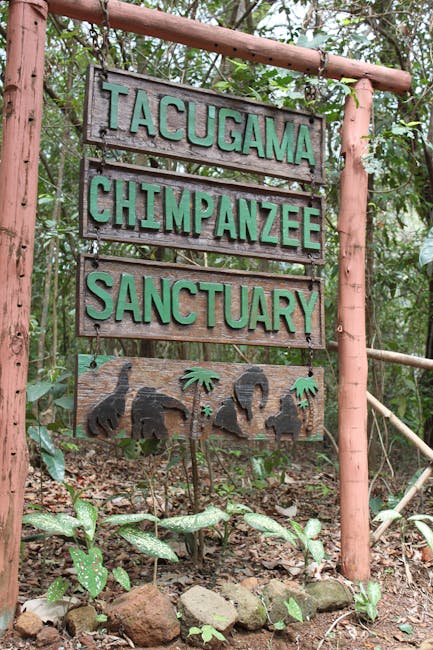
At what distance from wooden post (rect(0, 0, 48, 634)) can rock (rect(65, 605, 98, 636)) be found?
0.83 ft

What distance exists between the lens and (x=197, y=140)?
3582 millimetres

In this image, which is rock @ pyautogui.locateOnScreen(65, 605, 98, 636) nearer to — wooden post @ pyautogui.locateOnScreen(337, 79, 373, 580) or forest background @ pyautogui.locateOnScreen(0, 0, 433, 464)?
wooden post @ pyautogui.locateOnScreen(337, 79, 373, 580)

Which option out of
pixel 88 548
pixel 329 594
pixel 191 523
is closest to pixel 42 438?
pixel 88 548

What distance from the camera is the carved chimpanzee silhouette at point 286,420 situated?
360 cm

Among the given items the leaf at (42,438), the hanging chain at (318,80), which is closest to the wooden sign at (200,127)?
the hanging chain at (318,80)

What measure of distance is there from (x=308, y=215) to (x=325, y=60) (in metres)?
0.92

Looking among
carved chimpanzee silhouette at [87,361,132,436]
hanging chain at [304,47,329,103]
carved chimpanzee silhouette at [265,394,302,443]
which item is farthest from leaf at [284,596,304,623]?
hanging chain at [304,47,329,103]

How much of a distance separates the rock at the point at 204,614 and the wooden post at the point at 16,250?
0.77 metres

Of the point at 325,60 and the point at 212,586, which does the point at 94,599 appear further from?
the point at 325,60

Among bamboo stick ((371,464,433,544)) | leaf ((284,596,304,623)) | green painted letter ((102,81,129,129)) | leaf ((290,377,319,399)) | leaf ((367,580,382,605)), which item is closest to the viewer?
leaf ((284,596,304,623))

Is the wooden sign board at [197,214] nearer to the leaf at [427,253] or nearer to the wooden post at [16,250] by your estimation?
the wooden post at [16,250]

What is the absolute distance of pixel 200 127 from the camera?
3.60 metres

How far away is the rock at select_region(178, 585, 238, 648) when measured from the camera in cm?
296

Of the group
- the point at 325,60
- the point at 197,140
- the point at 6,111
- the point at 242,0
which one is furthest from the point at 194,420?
the point at 242,0
